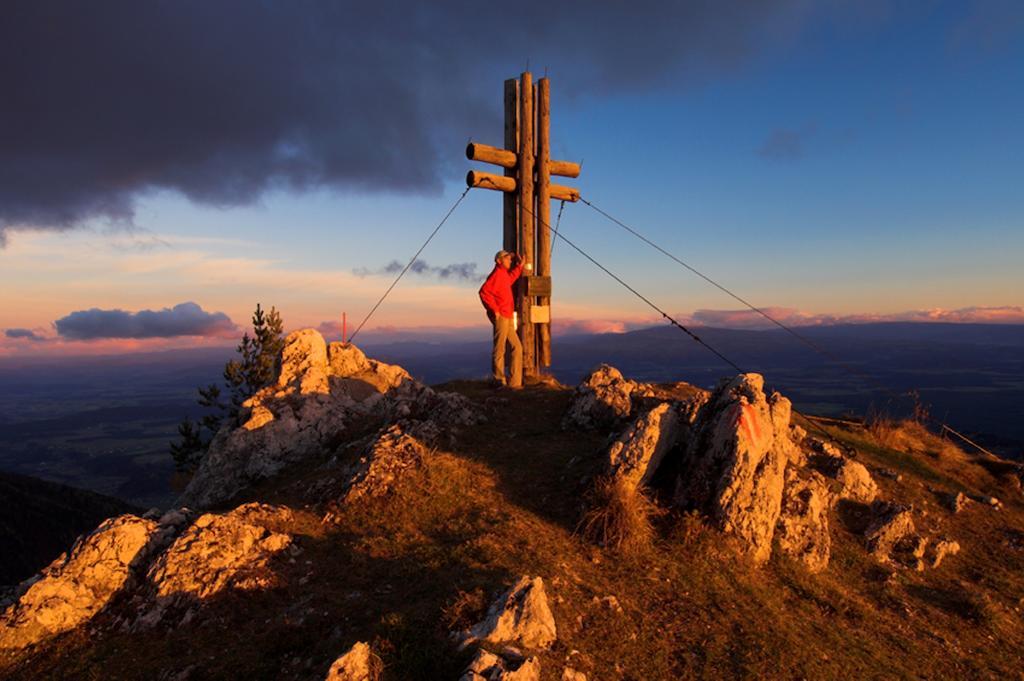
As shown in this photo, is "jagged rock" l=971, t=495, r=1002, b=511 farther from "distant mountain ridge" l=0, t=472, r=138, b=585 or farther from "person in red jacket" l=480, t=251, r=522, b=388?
"distant mountain ridge" l=0, t=472, r=138, b=585

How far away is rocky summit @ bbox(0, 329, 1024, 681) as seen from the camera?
6.45 meters

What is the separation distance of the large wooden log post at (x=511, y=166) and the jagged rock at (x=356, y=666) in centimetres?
1392

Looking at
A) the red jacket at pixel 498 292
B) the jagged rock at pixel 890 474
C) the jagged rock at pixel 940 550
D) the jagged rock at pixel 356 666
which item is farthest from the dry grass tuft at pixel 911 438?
the jagged rock at pixel 356 666

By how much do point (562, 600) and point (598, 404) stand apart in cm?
738

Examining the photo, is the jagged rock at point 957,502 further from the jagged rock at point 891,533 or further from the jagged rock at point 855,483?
the jagged rock at point 891,533

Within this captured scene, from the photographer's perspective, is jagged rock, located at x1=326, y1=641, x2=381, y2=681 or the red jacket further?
the red jacket

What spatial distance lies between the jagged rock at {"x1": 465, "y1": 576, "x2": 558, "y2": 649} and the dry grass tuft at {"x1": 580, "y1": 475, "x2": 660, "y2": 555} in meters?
2.35

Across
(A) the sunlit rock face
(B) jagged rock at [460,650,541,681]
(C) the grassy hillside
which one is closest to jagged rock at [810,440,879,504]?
(C) the grassy hillside

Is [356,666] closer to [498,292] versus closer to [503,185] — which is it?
[498,292]

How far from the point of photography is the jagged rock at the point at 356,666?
17.9 feet

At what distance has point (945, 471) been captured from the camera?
50.4 ft

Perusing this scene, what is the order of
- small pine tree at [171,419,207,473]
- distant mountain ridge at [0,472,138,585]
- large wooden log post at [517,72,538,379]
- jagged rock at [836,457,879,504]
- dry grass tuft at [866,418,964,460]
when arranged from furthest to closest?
distant mountain ridge at [0,472,138,585] < small pine tree at [171,419,207,473] < large wooden log post at [517,72,538,379] < dry grass tuft at [866,418,964,460] < jagged rock at [836,457,879,504]

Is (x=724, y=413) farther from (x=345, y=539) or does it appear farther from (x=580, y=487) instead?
(x=345, y=539)

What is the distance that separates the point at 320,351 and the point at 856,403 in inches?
8799
